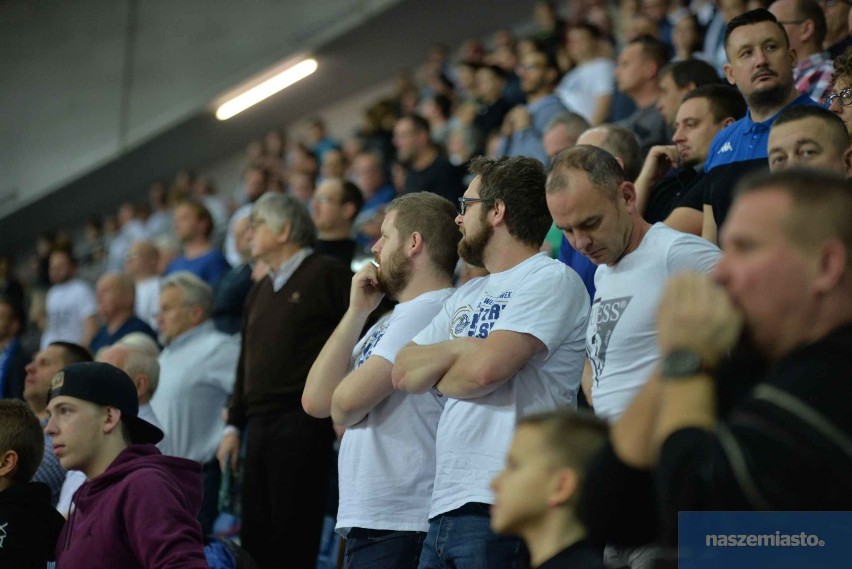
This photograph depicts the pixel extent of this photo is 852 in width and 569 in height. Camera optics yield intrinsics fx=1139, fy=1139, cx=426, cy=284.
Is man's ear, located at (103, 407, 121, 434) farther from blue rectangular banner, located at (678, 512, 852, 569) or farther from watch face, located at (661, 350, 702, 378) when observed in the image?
watch face, located at (661, 350, 702, 378)

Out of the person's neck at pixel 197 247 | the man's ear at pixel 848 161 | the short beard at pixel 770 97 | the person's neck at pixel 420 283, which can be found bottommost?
the person's neck at pixel 420 283

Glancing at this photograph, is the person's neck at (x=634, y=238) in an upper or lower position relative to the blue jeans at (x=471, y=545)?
upper

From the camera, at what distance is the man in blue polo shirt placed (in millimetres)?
4008

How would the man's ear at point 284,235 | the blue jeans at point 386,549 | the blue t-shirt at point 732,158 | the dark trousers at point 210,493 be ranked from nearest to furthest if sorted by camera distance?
the blue jeans at point 386,549 → the blue t-shirt at point 732,158 → the man's ear at point 284,235 → the dark trousers at point 210,493

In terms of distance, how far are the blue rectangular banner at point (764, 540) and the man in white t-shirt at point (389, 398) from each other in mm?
1625

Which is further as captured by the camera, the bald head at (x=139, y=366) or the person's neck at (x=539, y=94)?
the person's neck at (x=539, y=94)

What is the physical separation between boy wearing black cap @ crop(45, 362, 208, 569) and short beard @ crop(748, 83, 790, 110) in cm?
240

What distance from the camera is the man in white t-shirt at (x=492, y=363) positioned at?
3.06 metres

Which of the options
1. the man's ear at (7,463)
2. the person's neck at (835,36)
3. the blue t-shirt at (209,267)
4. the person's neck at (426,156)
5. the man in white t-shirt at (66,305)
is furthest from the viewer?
the man in white t-shirt at (66,305)

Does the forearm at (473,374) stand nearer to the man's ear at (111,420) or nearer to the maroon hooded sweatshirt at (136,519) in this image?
the maroon hooded sweatshirt at (136,519)

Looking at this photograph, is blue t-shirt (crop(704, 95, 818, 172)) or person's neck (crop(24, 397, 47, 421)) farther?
person's neck (crop(24, 397, 47, 421))

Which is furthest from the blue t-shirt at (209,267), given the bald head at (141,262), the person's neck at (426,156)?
the person's neck at (426,156)

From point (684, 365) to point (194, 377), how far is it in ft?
14.0

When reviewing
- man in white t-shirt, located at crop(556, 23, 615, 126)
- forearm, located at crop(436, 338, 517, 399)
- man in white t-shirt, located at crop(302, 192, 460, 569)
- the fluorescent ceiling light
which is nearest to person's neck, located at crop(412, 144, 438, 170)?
man in white t-shirt, located at crop(556, 23, 615, 126)
